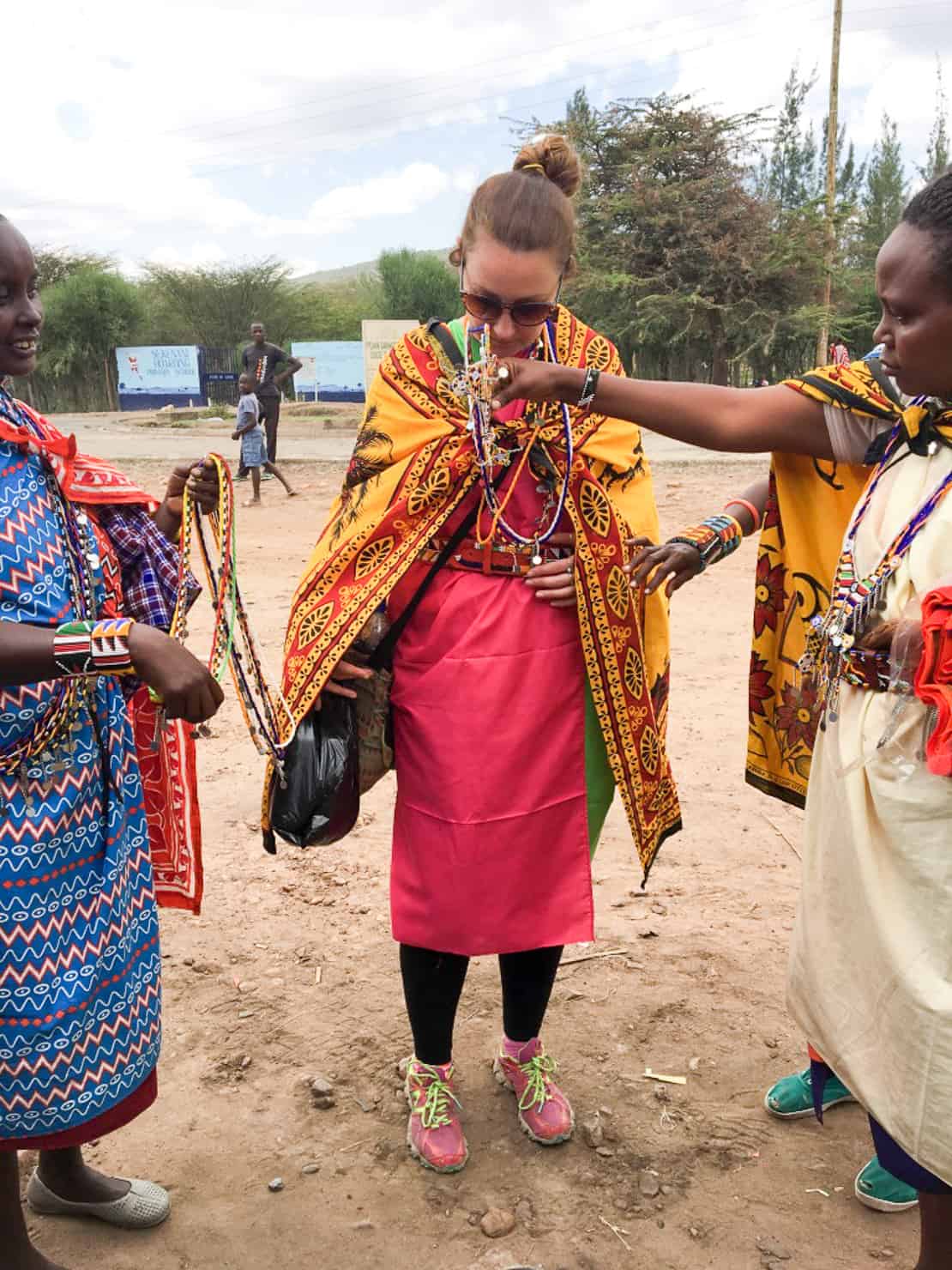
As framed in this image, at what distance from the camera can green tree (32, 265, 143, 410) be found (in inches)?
1473

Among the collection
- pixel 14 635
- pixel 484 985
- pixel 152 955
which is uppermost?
pixel 14 635

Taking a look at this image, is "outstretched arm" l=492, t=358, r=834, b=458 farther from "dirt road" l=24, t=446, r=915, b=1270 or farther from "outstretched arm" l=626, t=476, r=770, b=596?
"dirt road" l=24, t=446, r=915, b=1270

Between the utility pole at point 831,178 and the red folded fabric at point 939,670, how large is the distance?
22.7 m

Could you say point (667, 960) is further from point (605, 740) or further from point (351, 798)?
point (351, 798)

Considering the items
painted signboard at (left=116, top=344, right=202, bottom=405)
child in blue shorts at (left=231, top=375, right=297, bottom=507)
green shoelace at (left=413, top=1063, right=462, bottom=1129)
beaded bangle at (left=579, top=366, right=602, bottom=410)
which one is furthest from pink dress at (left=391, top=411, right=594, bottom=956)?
painted signboard at (left=116, top=344, right=202, bottom=405)

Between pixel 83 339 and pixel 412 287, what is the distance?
12459mm

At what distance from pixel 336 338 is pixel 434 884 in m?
44.4

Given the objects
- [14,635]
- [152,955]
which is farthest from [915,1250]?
[14,635]

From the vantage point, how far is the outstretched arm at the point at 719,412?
2141mm

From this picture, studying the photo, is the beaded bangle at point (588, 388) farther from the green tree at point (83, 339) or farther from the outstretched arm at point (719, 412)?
the green tree at point (83, 339)

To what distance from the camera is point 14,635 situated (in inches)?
68.4

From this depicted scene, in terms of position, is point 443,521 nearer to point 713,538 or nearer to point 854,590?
point 713,538

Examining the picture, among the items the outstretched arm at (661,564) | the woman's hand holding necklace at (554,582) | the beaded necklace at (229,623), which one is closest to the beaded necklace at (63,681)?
the beaded necklace at (229,623)

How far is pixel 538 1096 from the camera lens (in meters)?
2.62
